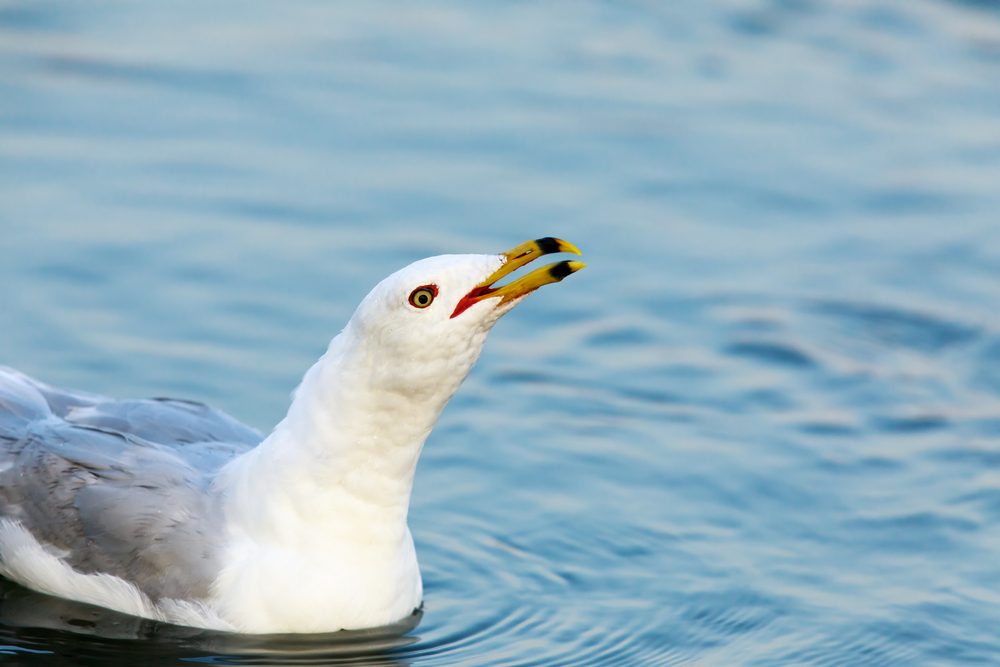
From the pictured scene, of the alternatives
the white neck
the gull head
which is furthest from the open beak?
the white neck

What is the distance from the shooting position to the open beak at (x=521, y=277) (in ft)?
22.8

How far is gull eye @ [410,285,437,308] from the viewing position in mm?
7000

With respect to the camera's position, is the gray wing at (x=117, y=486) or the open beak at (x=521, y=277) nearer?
the open beak at (x=521, y=277)

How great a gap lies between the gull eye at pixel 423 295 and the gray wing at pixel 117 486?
4.82 feet

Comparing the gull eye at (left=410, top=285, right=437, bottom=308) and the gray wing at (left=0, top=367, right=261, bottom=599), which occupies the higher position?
the gull eye at (left=410, top=285, right=437, bottom=308)

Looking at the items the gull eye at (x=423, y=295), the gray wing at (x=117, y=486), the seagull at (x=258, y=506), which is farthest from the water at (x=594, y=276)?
the gull eye at (x=423, y=295)

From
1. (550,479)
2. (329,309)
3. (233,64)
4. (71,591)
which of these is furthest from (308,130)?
(71,591)

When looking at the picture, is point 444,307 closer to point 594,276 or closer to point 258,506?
point 258,506

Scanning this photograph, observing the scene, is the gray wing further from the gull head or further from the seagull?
the gull head

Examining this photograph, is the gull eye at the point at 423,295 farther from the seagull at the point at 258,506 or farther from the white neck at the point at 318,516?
the white neck at the point at 318,516

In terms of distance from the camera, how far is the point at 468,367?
7.23m

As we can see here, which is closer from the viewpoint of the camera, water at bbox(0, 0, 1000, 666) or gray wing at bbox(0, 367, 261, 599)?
gray wing at bbox(0, 367, 261, 599)

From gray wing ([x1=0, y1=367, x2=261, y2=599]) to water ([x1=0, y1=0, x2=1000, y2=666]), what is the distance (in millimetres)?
291

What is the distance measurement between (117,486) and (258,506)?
61cm
